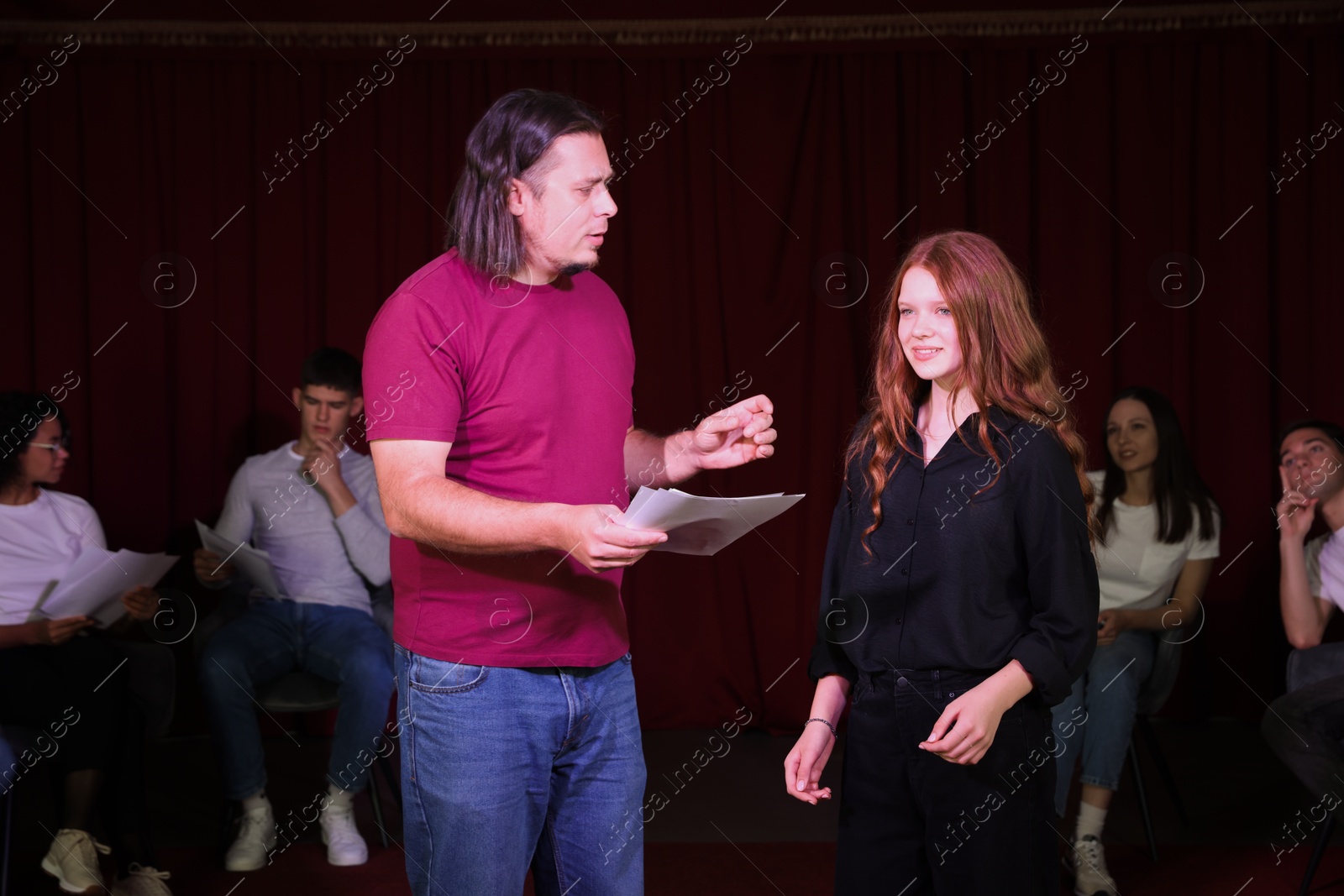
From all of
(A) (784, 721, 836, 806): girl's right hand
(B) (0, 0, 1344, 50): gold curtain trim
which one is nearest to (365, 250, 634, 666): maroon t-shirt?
(A) (784, 721, 836, 806): girl's right hand

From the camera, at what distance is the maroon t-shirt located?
137 cm

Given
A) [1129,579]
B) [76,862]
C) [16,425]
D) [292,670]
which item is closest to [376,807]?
[292,670]

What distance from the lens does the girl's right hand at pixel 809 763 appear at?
5.15ft

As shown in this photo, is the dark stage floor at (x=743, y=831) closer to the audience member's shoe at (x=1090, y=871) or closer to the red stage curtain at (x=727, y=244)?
the audience member's shoe at (x=1090, y=871)

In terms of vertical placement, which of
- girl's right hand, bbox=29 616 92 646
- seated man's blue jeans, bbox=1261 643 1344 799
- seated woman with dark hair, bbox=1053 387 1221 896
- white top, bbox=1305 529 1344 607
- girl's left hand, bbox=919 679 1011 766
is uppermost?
girl's right hand, bbox=29 616 92 646

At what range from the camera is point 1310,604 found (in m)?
2.92

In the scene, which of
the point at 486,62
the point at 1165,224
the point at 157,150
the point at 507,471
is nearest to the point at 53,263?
the point at 157,150

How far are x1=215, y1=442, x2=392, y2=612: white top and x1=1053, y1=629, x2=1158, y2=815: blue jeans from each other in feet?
6.90

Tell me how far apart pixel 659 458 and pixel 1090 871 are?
1.85m

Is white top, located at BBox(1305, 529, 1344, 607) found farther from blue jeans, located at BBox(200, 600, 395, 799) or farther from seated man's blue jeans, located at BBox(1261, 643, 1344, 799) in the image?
blue jeans, located at BBox(200, 600, 395, 799)

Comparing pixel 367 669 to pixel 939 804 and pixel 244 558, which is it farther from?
pixel 939 804

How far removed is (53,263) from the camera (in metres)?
4.38

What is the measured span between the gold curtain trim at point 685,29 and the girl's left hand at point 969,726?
3510mm

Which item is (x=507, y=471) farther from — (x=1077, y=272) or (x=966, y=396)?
(x=1077, y=272)
